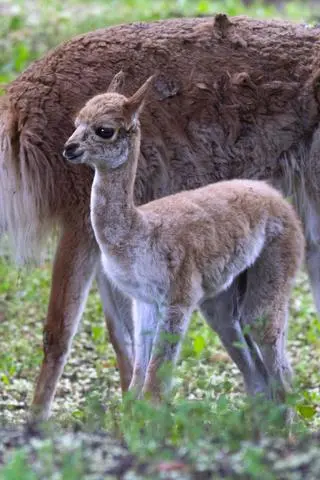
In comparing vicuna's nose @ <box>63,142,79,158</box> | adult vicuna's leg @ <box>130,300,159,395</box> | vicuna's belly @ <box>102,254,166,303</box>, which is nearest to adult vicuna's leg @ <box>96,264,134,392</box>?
adult vicuna's leg @ <box>130,300,159,395</box>

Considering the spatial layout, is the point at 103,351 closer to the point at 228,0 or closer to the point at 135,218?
the point at 135,218

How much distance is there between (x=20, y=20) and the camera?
1420cm

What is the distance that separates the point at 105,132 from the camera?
20.0ft

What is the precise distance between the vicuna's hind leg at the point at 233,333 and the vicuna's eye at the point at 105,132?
139 centimetres

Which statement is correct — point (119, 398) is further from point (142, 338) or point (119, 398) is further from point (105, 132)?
point (105, 132)

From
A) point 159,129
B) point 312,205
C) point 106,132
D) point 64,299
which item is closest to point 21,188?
point 64,299

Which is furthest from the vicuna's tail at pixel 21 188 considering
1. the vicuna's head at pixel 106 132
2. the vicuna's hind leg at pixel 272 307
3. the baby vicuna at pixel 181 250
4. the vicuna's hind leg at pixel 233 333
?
the vicuna's hind leg at pixel 272 307

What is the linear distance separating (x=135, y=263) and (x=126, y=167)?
1.52ft

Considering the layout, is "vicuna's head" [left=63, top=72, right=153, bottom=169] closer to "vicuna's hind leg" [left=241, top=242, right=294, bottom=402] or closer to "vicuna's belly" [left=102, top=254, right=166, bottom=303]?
"vicuna's belly" [left=102, top=254, right=166, bottom=303]

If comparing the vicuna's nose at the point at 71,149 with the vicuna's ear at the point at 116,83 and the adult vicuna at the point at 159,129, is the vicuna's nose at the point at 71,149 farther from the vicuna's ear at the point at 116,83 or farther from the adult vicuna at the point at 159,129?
the adult vicuna at the point at 159,129

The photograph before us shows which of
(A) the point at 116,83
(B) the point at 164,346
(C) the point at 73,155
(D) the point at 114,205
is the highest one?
(A) the point at 116,83

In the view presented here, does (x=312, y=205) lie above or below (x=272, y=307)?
above

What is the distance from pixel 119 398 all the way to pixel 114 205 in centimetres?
183

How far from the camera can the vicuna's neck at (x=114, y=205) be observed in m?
6.16
